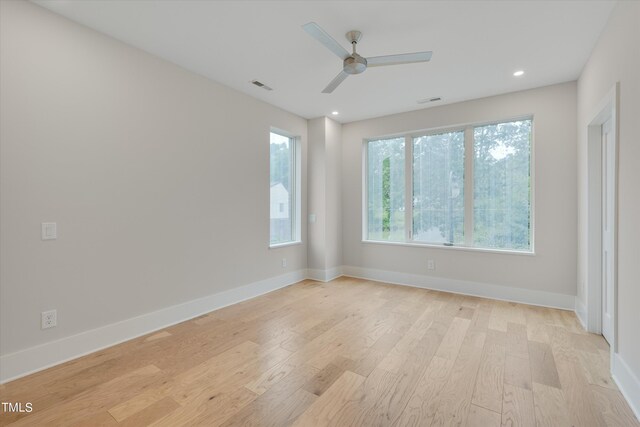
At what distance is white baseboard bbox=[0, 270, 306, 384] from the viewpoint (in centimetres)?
→ 210

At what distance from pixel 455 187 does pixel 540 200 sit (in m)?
1.04

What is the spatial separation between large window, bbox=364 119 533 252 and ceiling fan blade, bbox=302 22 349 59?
2.60 m

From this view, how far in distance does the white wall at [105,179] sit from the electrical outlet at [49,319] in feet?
0.11

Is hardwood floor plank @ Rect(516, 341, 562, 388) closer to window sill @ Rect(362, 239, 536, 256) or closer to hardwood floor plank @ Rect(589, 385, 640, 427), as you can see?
hardwood floor plank @ Rect(589, 385, 640, 427)

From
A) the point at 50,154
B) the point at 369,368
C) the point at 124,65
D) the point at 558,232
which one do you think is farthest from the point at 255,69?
the point at 558,232

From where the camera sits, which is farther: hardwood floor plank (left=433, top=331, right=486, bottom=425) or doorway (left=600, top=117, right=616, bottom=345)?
doorway (left=600, top=117, right=616, bottom=345)

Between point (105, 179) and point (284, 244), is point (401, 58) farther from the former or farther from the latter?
point (284, 244)

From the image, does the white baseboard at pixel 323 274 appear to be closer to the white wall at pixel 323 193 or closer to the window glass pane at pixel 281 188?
the white wall at pixel 323 193

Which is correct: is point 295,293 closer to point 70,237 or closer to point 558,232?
point 70,237

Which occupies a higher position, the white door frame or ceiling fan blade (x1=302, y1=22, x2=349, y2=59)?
ceiling fan blade (x1=302, y1=22, x2=349, y2=59)

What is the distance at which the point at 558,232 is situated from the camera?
3523 millimetres

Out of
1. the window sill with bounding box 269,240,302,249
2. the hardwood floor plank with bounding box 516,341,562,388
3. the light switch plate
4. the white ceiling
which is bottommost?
the hardwood floor plank with bounding box 516,341,562,388

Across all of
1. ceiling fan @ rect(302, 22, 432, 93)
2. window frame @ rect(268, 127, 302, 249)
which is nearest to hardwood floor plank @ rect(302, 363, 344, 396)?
ceiling fan @ rect(302, 22, 432, 93)

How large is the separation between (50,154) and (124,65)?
1048 mm
